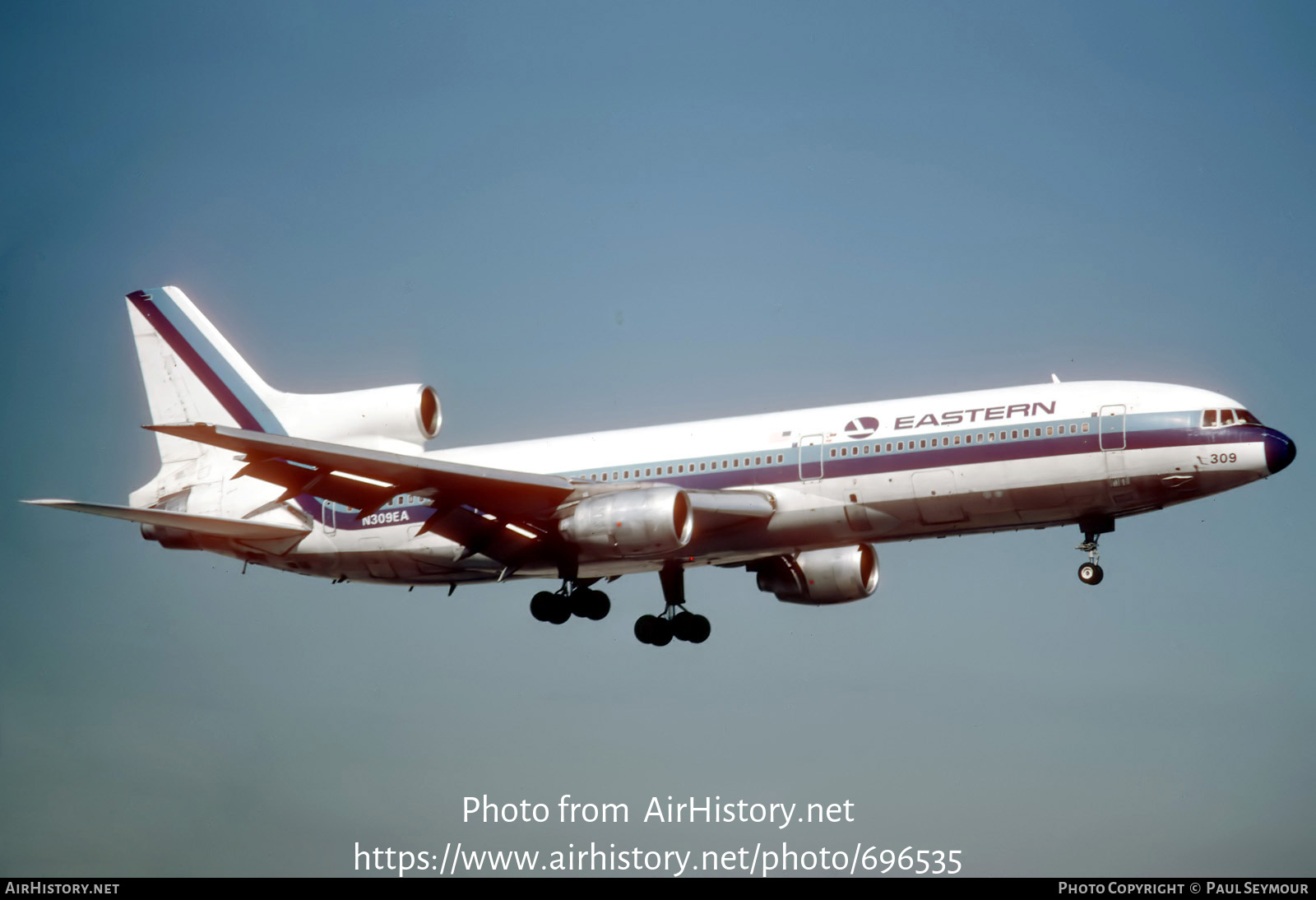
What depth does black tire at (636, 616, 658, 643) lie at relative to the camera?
44781mm

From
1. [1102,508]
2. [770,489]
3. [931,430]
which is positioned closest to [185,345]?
[770,489]

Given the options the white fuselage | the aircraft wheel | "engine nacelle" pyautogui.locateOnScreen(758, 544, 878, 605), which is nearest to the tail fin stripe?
the white fuselage

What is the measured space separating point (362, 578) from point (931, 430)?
17.5 m

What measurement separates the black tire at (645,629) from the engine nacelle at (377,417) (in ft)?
28.1

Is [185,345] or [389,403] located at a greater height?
[185,345]

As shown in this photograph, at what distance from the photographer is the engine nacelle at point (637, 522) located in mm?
36656

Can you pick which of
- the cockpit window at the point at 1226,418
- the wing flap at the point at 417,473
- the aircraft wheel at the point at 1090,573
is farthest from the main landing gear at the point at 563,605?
the cockpit window at the point at 1226,418

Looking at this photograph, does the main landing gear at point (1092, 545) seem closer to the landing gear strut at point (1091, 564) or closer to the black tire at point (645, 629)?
the landing gear strut at point (1091, 564)

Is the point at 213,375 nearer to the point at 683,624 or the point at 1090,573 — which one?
the point at 683,624

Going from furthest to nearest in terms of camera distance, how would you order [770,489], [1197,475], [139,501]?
[139,501], [770,489], [1197,475]

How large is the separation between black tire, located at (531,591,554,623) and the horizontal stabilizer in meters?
7.08
